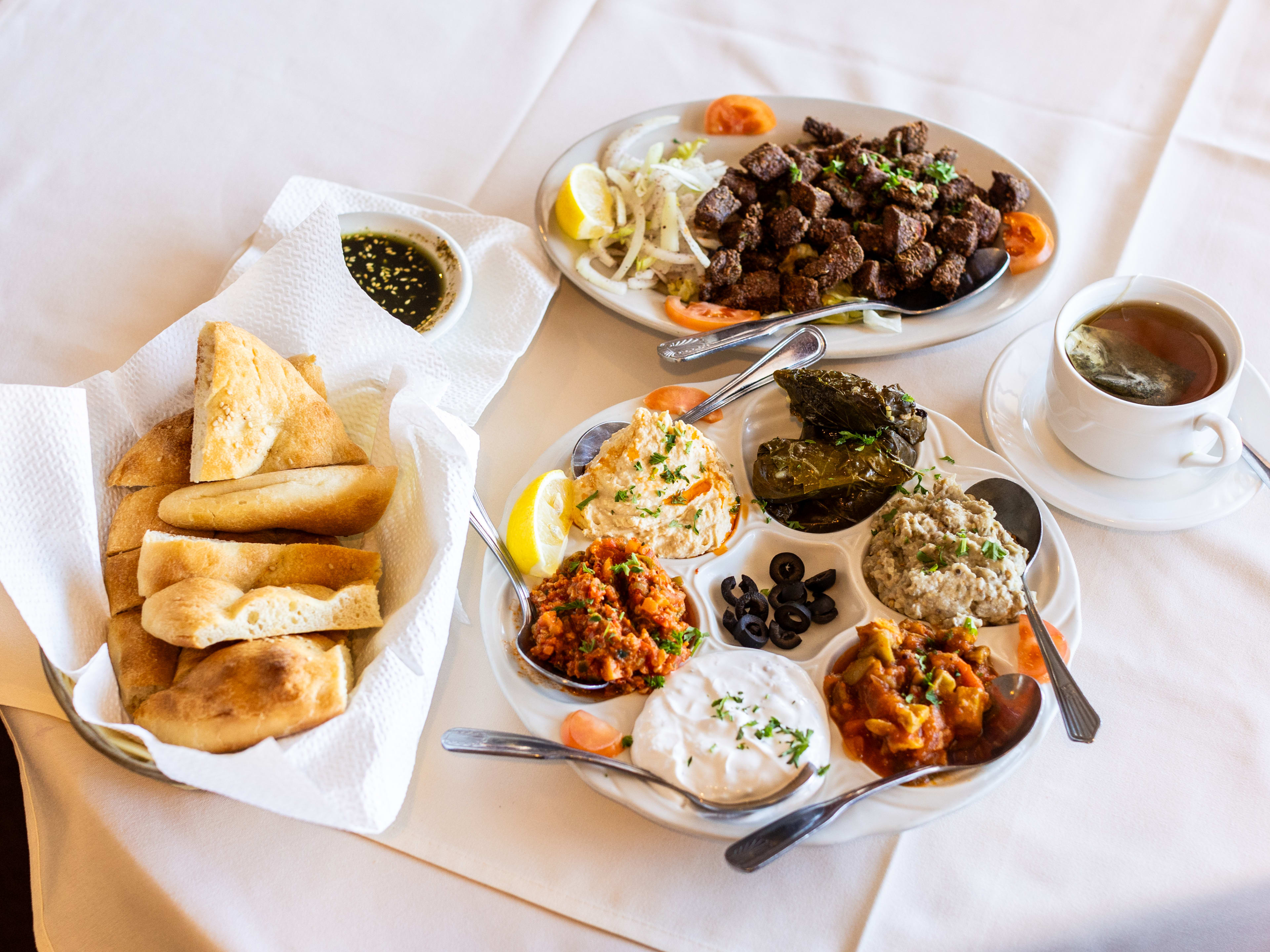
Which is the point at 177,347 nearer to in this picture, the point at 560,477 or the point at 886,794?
the point at 560,477

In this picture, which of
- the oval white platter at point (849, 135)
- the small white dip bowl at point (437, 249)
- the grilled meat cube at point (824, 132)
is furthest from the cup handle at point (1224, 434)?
the small white dip bowl at point (437, 249)

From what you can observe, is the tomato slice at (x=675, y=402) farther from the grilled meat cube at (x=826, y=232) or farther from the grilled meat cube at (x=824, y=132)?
the grilled meat cube at (x=824, y=132)

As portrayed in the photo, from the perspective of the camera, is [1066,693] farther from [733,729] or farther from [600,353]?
[600,353]

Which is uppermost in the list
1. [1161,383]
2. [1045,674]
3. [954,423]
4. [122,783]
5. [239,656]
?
[1161,383]

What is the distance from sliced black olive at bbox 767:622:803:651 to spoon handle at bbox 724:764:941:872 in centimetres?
39

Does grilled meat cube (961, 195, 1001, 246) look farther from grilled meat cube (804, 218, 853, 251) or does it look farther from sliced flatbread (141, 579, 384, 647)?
sliced flatbread (141, 579, 384, 647)

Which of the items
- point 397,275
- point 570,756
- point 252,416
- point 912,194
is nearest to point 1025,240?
point 912,194

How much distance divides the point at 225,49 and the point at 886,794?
3.56m

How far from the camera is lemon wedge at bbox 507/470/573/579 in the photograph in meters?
1.87

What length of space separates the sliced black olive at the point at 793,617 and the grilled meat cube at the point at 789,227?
1200mm

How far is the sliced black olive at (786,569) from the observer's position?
6.58 ft

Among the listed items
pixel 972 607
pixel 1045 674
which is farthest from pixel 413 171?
pixel 1045 674

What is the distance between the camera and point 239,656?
1.54 meters

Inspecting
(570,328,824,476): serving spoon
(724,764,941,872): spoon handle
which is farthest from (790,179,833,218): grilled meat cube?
(724,764,941,872): spoon handle
